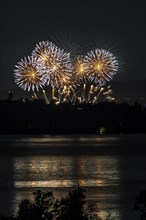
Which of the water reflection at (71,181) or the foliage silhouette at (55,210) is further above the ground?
the foliage silhouette at (55,210)

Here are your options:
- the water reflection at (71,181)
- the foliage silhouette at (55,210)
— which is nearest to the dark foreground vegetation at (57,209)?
the foliage silhouette at (55,210)

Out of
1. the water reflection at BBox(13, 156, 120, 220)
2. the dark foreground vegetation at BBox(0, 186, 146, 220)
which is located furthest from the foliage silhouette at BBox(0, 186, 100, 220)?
the water reflection at BBox(13, 156, 120, 220)

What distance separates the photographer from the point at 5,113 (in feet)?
611

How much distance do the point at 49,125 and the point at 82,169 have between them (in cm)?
12616

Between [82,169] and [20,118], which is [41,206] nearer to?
[82,169]

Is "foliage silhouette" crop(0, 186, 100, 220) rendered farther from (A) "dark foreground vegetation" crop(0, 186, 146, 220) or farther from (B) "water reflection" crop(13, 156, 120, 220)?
(B) "water reflection" crop(13, 156, 120, 220)

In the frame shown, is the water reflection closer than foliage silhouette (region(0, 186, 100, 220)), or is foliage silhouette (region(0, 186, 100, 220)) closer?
foliage silhouette (region(0, 186, 100, 220))

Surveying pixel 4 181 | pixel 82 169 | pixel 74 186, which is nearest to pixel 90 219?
pixel 74 186

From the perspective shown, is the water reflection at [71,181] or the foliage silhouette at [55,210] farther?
the water reflection at [71,181]

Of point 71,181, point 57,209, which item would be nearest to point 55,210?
point 57,209

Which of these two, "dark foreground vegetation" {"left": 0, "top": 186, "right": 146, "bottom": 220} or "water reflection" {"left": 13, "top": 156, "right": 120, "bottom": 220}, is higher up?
"dark foreground vegetation" {"left": 0, "top": 186, "right": 146, "bottom": 220}

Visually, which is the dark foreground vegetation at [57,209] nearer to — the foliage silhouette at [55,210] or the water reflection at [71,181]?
the foliage silhouette at [55,210]

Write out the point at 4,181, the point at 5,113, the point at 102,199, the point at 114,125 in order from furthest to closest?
1. the point at 114,125
2. the point at 5,113
3. the point at 4,181
4. the point at 102,199

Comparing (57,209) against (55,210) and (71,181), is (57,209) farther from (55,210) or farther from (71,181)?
(71,181)
